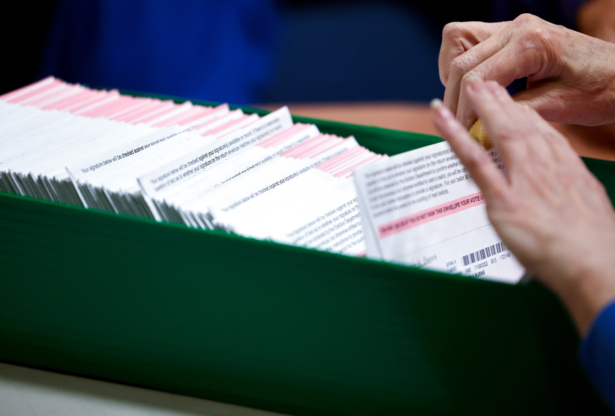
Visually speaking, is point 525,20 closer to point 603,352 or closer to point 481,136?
point 481,136

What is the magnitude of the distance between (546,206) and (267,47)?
1.77 m

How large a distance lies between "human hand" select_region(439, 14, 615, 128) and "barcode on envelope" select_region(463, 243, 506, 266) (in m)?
0.18

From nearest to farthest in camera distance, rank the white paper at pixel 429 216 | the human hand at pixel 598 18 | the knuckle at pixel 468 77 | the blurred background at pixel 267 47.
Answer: the white paper at pixel 429 216, the knuckle at pixel 468 77, the human hand at pixel 598 18, the blurred background at pixel 267 47

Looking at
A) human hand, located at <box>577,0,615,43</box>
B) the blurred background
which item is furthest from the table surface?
human hand, located at <box>577,0,615,43</box>

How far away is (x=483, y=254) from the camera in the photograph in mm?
586

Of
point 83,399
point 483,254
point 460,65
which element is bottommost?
point 83,399

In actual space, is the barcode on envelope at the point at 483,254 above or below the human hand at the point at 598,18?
below

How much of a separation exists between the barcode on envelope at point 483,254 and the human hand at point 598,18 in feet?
3.53

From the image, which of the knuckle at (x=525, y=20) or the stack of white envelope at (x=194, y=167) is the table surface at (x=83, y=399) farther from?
the knuckle at (x=525, y=20)

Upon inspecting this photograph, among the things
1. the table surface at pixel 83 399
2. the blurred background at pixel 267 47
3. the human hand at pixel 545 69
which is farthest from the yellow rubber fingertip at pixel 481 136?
the blurred background at pixel 267 47

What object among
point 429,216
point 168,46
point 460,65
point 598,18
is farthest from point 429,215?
point 168,46

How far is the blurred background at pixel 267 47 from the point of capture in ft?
5.49

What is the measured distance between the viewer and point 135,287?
0.55m

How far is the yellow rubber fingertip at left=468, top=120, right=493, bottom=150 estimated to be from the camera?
2.07ft
